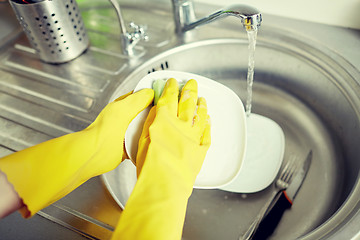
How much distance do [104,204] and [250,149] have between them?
0.38 m

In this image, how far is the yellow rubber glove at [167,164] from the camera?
46 cm

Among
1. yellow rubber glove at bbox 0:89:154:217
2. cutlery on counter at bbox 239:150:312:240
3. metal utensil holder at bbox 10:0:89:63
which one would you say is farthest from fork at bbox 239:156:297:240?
metal utensil holder at bbox 10:0:89:63

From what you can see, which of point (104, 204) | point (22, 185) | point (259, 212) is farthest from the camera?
point (259, 212)

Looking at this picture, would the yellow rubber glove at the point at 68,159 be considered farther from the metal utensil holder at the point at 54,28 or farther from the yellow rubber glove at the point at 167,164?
the metal utensil holder at the point at 54,28

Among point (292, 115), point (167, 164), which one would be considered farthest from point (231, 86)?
point (167, 164)

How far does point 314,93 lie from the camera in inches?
32.3

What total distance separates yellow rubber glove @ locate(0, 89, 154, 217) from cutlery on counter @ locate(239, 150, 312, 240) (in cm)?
31

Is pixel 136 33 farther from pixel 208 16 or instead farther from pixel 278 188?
pixel 278 188

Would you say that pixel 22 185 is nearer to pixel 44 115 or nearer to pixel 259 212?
pixel 44 115

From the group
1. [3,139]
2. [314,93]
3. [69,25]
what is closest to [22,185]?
[3,139]

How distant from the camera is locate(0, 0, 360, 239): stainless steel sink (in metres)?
0.66

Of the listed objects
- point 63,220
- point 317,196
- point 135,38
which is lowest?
point 317,196

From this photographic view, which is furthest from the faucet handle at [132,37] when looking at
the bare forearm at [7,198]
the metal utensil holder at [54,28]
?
the bare forearm at [7,198]

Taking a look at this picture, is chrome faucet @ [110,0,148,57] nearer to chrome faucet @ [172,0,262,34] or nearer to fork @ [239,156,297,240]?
chrome faucet @ [172,0,262,34]
